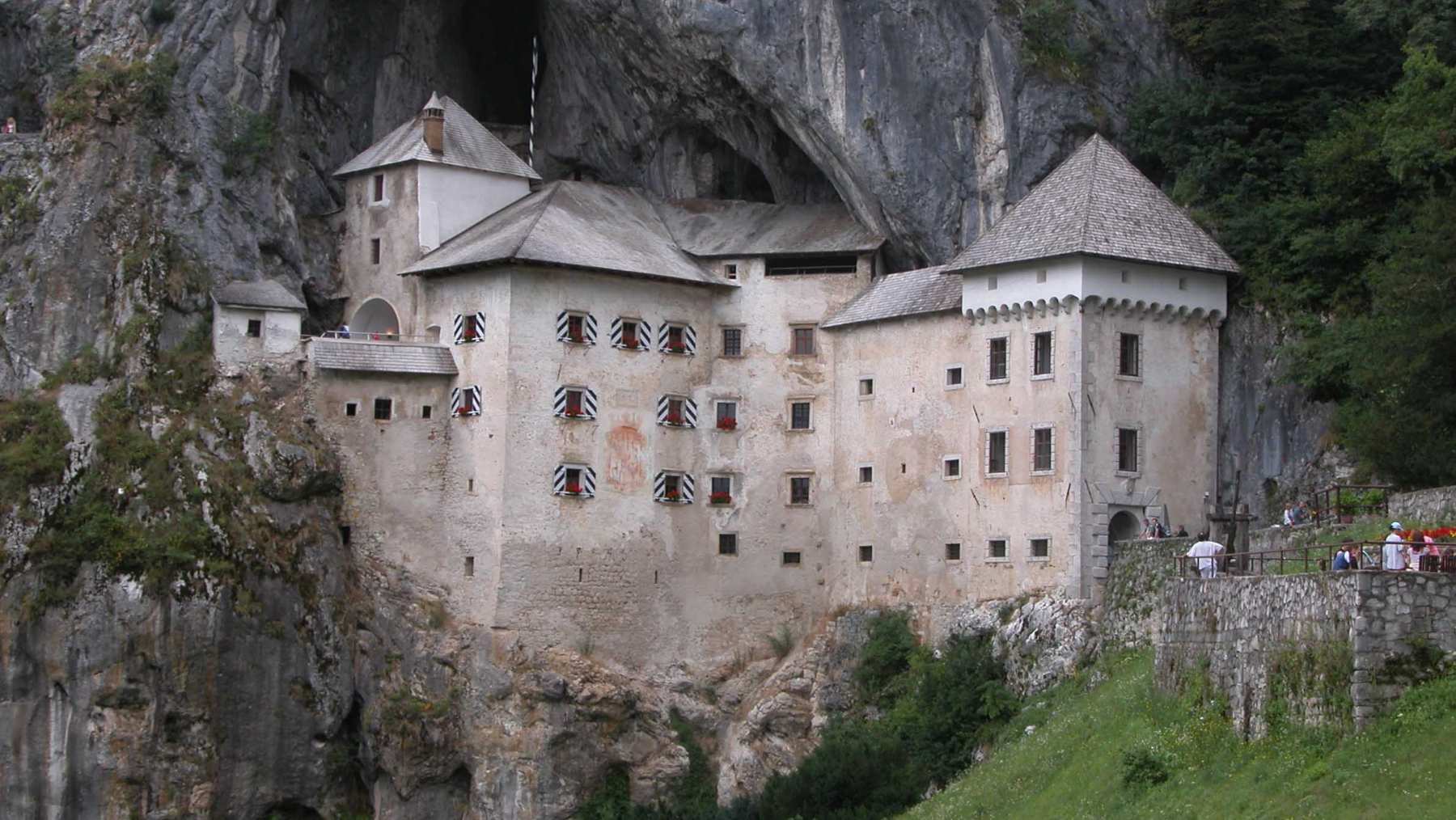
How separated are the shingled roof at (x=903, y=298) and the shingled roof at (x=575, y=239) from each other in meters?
4.54

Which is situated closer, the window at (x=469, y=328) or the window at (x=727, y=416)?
the window at (x=469, y=328)

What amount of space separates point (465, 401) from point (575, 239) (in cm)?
585

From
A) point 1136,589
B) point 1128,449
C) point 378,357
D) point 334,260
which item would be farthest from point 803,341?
point 1136,589

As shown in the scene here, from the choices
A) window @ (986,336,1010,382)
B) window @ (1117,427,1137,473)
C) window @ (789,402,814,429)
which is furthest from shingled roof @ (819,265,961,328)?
window @ (1117,427,1137,473)

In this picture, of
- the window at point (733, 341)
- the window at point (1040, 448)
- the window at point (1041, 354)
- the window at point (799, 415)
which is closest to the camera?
the window at point (1040, 448)

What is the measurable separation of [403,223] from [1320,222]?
91.5ft

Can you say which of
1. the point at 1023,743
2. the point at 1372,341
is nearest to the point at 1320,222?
the point at 1372,341

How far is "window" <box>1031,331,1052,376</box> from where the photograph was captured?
224ft

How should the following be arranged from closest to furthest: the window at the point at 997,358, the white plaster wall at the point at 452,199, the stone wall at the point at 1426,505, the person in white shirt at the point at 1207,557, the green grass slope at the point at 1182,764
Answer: the green grass slope at the point at 1182,764
the person in white shirt at the point at 1207,557
the stone wall at the point at 1426,505
the window at the point at 997,358
the white plaster wall at the point at 452,199

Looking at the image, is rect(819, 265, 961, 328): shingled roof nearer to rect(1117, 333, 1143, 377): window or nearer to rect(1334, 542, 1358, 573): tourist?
rect(1117, 333, 1143, 377): window

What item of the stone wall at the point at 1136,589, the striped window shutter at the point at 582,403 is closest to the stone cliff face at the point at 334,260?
the stone wall at the point at 1136,589

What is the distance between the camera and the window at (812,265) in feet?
252

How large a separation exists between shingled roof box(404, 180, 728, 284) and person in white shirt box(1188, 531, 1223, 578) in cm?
2512

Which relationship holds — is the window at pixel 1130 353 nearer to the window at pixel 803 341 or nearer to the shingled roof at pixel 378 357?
the window at pixel 803 341
